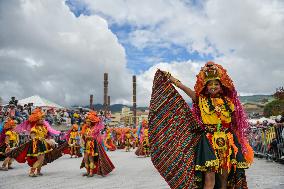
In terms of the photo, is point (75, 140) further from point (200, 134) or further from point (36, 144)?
point (200, 134)

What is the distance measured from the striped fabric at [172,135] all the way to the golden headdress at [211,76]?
320mm

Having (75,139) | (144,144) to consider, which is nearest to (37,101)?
(75,139)

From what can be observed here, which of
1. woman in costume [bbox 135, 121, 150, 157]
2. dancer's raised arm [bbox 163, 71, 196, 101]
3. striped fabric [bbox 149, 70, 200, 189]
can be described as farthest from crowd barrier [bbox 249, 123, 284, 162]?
striped fabric [bbox 149, 70, 200, 189]

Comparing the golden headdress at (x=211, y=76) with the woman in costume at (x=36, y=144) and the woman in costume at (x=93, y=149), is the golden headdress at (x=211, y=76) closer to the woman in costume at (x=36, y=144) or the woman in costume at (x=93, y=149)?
the woman in costume at (x=93, y=149)

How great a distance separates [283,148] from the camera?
1191 cm

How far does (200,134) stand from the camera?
4566 millimetres

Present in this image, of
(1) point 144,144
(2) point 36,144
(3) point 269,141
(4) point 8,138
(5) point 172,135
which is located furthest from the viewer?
(1) point 144,144

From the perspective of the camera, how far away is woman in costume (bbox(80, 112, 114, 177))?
1039cm

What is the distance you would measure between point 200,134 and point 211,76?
A: 2.36ft

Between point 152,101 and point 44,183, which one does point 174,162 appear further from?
point 44,183

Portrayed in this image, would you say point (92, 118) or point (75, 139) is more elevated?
point (92, 118)

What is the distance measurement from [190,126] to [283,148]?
838 cm

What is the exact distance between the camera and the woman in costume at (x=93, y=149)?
34.1ft

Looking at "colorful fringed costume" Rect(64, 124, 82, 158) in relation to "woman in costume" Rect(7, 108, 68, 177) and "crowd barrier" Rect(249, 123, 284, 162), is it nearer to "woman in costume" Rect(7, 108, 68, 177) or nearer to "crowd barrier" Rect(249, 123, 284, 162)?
"woman in costume" Rect(7, 108, 68, 177)
